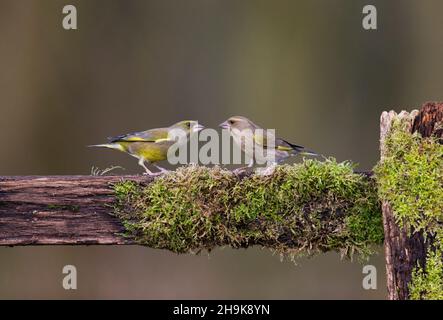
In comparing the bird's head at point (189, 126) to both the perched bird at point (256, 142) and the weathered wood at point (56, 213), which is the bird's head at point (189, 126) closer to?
the perched bird at point (256, 142)

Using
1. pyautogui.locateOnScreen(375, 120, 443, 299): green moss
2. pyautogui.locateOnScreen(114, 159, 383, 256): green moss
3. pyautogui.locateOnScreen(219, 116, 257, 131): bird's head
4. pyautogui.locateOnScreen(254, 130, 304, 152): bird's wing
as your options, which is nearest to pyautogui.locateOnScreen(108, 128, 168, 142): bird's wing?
pyautogui.locateOnScreen(219, 116, 257, 131): bird's head

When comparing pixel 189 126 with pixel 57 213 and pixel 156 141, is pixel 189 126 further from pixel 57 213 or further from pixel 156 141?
pixel 57 213

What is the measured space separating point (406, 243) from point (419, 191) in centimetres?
13

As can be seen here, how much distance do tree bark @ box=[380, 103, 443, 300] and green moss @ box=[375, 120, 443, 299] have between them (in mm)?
17

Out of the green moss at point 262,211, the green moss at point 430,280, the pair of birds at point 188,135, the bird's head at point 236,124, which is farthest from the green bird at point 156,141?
the green moss at point 430,280

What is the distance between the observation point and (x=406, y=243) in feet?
5.90

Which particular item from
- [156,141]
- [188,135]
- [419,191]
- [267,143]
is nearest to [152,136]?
[156,141]

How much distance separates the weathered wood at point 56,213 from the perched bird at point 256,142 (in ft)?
3.22

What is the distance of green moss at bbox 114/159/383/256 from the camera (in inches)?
76.7

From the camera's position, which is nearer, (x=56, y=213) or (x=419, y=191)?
(x=419, y=191)

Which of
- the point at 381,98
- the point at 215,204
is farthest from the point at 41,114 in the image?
the point at 215,204

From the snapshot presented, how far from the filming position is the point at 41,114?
4.93 meters

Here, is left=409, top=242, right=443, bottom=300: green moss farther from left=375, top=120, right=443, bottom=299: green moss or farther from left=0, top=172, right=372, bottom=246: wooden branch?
left=0, top=172, right=372, bottom=246: wooden branch
